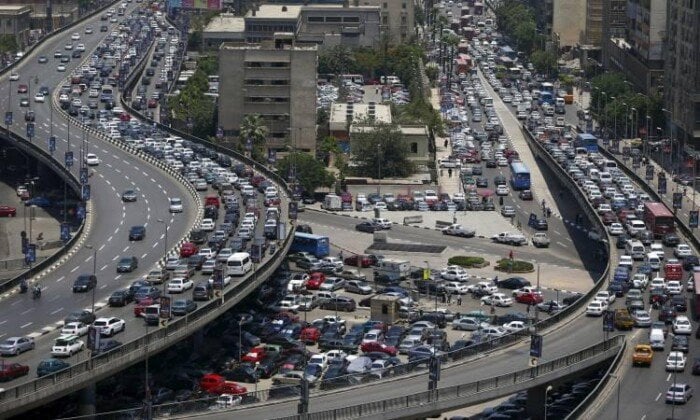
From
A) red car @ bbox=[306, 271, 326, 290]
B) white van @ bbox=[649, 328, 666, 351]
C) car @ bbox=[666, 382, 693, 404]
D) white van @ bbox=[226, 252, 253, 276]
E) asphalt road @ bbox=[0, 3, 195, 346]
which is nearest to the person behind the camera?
car @ bbox=[666, 382, 693, 404]

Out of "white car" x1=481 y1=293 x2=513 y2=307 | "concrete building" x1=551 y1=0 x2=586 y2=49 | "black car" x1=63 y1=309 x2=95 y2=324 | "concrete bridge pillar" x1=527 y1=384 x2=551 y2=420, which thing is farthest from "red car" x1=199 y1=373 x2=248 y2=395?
"concrete building" x1=551 y1=0 x2=586 y2=49

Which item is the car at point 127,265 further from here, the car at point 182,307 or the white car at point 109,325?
the white car at point 109,325

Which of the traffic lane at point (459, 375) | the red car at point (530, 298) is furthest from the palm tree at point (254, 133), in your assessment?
the traffic lane at point (459, 375)

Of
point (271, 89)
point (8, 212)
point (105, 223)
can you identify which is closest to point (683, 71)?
point (271, 89)

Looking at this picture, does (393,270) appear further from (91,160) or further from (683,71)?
(683,71)

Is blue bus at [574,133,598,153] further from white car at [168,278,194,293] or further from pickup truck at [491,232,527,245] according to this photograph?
white car at [168,278,194,293]
